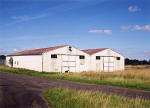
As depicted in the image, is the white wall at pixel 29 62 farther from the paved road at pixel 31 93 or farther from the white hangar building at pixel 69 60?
the paved road at pixel 31 93

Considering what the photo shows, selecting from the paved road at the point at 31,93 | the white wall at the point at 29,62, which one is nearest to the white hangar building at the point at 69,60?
the white wall at the point at 29,62

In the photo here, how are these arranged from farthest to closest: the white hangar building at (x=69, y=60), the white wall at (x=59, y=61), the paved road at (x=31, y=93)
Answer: the white hangar building at (x=69, y=60)
the white wall at (x=59, y=61)
the paved road at (x=31, y=93)

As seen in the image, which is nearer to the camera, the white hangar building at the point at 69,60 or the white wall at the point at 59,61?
the white wall at the point at 59,61

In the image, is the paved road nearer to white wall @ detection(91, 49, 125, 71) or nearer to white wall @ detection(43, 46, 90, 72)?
white wall @ detection(43, 46, 90, 72)

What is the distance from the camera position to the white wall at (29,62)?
1576 inches

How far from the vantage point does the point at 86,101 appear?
→ 34.5ft

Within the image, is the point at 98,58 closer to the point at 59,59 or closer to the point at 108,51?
the point at 108,51

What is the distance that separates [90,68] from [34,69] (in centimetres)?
1110

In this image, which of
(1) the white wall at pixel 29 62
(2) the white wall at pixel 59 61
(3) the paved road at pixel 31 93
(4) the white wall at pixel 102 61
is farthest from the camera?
(4) the white wall at pixel 102 61

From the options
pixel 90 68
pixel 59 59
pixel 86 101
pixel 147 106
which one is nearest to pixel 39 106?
pixel 86 101

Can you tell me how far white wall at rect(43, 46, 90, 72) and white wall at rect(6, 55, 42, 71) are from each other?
1.25 metres

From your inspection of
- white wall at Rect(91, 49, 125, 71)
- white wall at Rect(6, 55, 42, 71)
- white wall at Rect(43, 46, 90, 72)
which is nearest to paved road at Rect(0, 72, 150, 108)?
white wall at Rect(43, 46, 90, 72)

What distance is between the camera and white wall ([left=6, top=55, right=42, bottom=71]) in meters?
40.0

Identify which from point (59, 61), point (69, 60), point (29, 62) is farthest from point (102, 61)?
point (29, 62)
